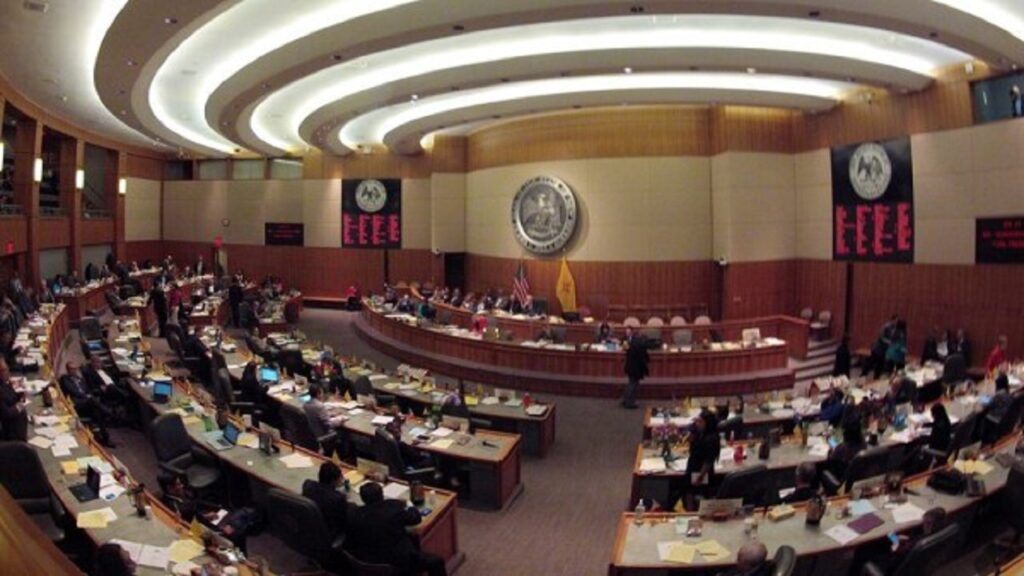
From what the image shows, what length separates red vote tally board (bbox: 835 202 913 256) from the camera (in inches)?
544

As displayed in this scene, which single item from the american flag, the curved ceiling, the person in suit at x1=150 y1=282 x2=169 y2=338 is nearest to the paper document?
the curved ceiling

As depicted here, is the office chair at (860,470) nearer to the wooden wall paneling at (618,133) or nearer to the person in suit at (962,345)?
the person in suit at (962,345)

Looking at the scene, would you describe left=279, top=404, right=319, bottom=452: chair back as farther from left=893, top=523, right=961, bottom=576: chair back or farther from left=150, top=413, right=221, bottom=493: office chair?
left=893, top=523, right=961, bottom=576: chair back

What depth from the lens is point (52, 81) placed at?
1244 cm

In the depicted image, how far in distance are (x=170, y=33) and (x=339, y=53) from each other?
232 cm

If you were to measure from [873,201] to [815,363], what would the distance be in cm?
395

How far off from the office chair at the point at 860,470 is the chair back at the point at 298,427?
5.76 m

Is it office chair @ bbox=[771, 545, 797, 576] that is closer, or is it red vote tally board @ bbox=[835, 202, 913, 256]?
office chair @ bbox=[771, 545, 797, 576]

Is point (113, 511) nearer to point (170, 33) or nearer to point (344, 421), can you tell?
point (344, 421)

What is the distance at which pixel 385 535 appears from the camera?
5117 millimetres

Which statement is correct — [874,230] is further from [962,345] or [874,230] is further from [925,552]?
[925,552]

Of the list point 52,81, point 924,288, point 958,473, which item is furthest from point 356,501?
point 924,288

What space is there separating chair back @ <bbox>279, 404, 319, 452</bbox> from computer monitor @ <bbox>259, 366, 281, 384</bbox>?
1.42 meters

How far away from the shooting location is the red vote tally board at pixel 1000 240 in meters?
12.0
